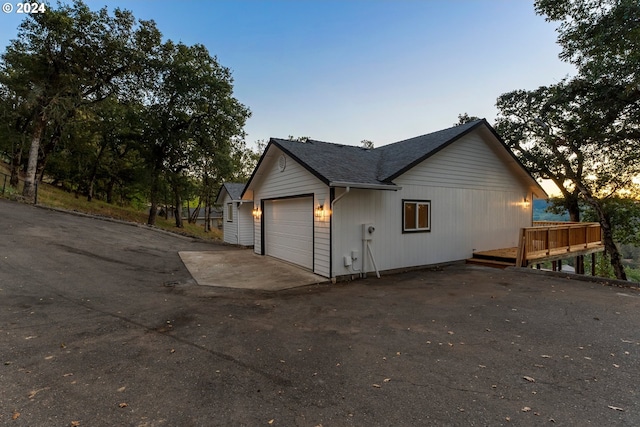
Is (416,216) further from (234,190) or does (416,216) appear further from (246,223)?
(234,190)

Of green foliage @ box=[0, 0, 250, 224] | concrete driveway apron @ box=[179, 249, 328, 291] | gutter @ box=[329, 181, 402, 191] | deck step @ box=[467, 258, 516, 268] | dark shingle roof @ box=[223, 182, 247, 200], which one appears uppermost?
green foliage @ box=[0, 0, 250, 224]

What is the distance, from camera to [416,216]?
9375 millimetres

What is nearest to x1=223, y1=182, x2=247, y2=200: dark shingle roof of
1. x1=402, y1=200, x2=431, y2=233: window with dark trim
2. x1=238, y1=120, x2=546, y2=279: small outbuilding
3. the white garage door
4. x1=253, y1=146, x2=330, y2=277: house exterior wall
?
x1=253, y1=146, x2=330, y2=277: house exterior wall

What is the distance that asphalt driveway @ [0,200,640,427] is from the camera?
2551 millimetres

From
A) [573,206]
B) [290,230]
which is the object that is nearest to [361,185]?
[290,230]

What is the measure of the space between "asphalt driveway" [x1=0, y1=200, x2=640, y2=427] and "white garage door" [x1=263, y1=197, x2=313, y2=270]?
7.93 ft

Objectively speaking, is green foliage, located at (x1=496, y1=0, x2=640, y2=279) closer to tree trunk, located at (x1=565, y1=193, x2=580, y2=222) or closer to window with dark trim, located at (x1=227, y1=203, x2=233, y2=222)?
tree trunk, located at (x1=565, y1=193, x2=580, y2=222)

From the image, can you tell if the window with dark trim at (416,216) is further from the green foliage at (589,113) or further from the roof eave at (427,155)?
the green foliage at (589,113)

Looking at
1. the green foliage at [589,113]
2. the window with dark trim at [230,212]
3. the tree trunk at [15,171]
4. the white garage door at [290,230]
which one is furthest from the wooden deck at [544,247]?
the tree trunk at [15,171]

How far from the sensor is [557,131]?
54.8ft

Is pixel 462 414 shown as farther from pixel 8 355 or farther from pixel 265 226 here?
pixel 265 226

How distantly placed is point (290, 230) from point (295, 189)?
1586 mm

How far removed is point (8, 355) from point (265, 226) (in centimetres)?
902

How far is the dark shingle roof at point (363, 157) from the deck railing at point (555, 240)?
403 centimetres
